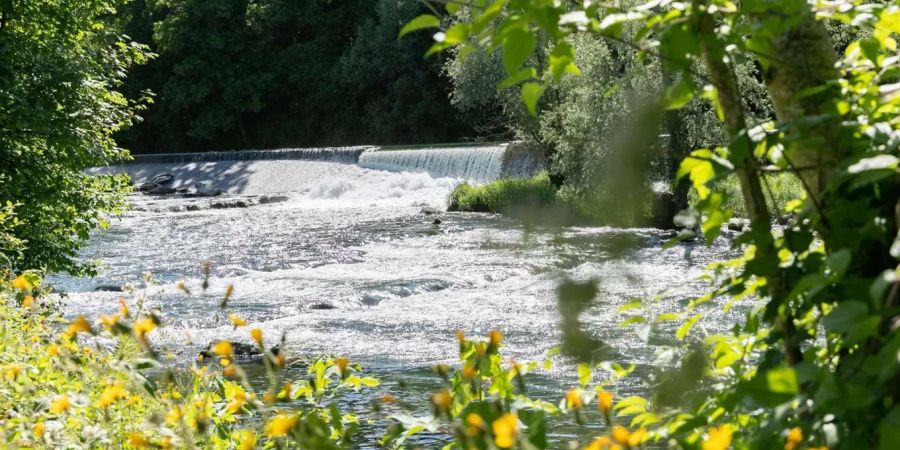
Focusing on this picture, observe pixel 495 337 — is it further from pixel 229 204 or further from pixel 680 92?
pixel 229 204

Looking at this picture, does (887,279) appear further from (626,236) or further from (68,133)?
(68,133)

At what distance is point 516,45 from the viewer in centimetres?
127

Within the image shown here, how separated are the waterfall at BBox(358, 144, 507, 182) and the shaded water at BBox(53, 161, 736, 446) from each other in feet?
5.25

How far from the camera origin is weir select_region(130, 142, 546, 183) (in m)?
21.2

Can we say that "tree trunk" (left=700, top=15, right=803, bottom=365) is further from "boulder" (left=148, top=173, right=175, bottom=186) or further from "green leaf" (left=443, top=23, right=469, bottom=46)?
"boulder" (left=148, top=173, right=175, bottom=186)

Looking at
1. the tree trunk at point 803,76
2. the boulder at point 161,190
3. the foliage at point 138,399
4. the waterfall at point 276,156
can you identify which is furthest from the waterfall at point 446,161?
the tree trunk at point 803,76

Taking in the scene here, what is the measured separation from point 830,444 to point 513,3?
0.67 meters

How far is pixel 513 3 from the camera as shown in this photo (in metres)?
1.28

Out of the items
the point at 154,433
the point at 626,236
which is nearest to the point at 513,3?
the point at 626,236

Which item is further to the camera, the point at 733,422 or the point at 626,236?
the point at 733,422

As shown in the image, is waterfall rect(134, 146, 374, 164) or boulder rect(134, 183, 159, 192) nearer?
waterfall rect(134, 146, 374, 164)

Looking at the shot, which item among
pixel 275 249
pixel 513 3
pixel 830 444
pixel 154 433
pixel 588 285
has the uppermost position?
pixel 513 3

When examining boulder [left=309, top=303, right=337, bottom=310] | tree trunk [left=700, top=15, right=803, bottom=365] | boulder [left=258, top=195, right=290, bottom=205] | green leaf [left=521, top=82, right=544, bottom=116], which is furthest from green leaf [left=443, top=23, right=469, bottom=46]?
boulder [left=258, top=195, right=290, bottom=205]

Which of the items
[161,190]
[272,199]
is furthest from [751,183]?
[161,190]
